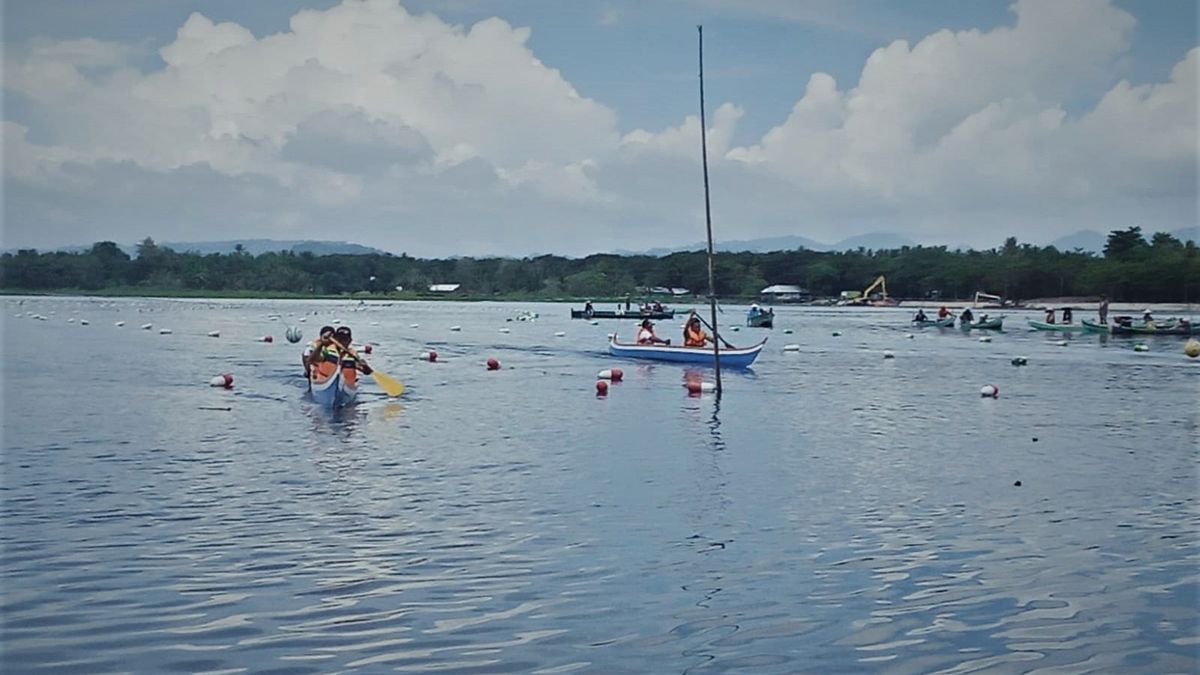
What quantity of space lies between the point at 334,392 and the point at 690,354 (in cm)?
1765

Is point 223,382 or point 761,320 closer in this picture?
point 223,382

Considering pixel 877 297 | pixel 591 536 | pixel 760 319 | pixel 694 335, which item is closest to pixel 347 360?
pixel 591 536

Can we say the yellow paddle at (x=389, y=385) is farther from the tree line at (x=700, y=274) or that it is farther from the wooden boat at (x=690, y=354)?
the tree line at (x=700, y=274)

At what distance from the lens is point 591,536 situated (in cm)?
1330

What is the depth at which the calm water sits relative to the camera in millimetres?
9414

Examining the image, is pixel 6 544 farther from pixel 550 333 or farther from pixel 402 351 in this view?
pixel 550 333

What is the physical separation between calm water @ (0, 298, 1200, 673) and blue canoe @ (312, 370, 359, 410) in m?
0.60

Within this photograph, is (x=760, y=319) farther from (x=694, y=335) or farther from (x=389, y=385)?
(x=389, y=385)

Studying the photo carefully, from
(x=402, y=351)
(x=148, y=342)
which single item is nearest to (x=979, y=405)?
(x=402, y=351)

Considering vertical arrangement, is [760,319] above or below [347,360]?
below

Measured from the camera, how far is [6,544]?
12.4 meters

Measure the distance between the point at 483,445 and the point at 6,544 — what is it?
30.9 feet

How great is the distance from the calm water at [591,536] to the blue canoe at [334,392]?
0.60 meters

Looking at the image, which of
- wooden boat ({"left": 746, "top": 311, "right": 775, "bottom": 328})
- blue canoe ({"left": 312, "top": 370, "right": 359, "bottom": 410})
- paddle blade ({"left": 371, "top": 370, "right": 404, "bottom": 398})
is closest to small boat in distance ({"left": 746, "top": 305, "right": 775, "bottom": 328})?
wooden boat ({"left": 746, "top": 311, "right": 775, "bottom": 328})
